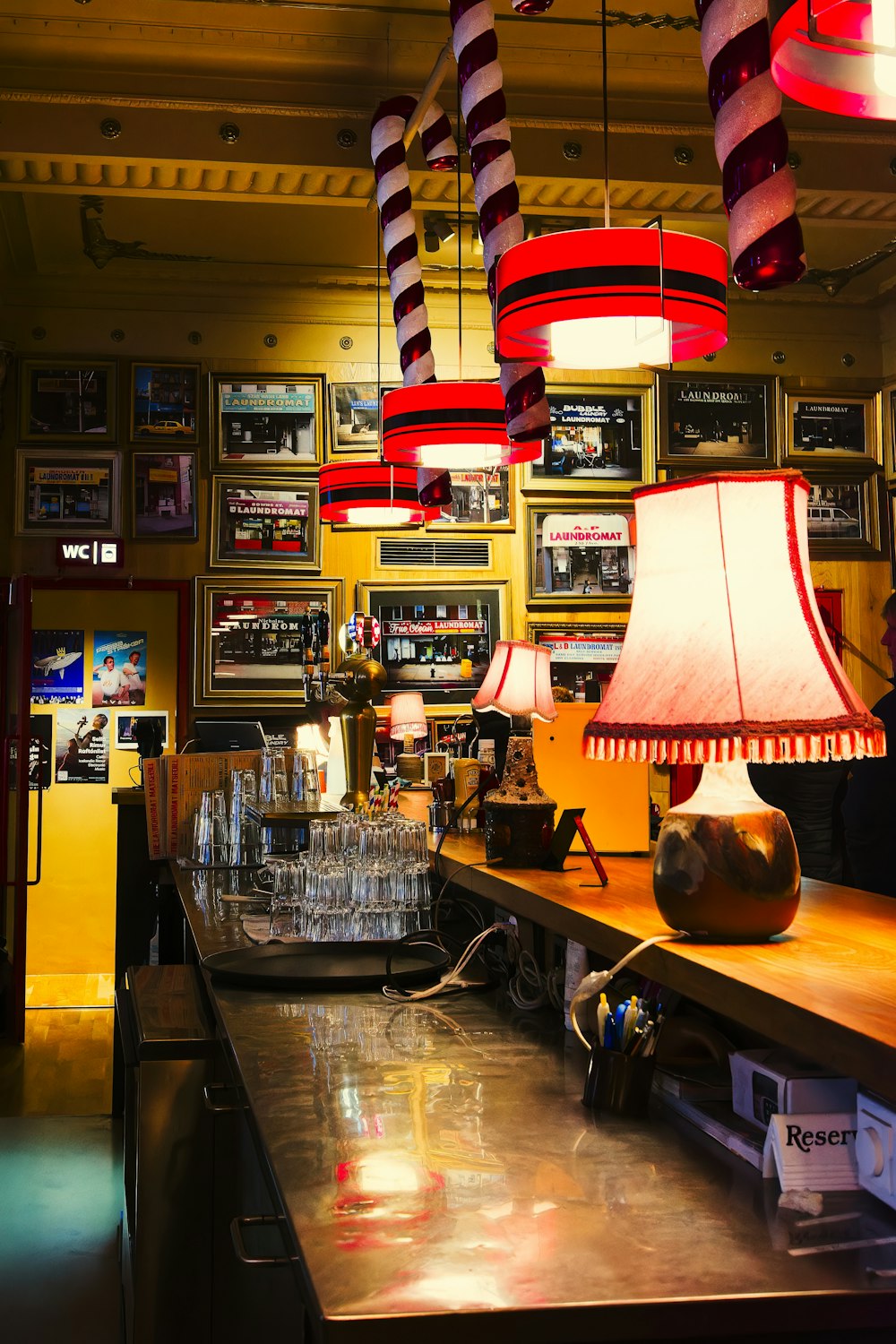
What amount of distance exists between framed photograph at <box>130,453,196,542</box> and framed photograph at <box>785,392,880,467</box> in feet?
12.6

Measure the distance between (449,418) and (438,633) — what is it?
3288 mm

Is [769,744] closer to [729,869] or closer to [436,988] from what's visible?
[729,869]

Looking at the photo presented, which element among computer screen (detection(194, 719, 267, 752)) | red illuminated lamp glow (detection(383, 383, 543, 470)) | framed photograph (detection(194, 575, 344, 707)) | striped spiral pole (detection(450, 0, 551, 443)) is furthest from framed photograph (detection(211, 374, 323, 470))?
striped spiral pole (detection(450, 0, 551, 443))

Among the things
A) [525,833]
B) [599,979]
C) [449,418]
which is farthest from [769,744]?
[449,418]

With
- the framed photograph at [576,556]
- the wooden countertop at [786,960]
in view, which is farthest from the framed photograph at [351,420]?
the wooden countertop at [786,960]

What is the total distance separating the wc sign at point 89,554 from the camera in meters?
7.54

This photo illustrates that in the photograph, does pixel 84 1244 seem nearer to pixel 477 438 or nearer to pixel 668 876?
pixel 668 876

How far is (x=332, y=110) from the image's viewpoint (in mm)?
5758

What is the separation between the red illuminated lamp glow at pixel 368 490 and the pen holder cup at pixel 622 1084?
15.5ft

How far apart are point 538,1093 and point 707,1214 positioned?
43 centimetres

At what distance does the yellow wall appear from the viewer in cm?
767

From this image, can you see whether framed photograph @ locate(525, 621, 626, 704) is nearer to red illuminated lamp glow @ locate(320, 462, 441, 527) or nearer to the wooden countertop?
red illuminated lamp glow @ locate(320, 462, 441, 527)

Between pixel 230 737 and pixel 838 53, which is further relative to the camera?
pixel 230 737

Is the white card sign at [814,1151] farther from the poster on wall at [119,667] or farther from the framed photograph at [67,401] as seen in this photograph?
the framed photograph at [67,401]
